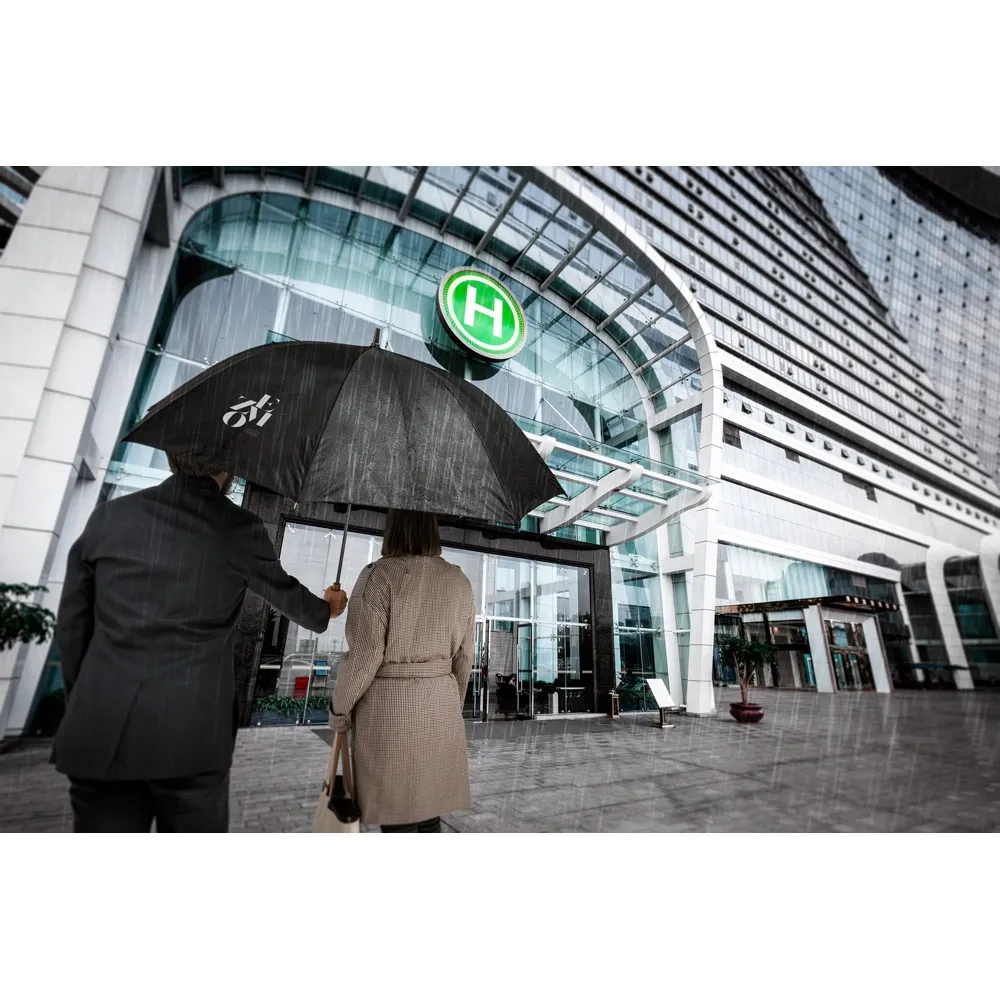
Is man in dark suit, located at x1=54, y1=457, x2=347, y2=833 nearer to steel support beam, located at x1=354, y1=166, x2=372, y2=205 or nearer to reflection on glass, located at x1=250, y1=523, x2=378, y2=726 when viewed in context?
reflection on glass, located at x1=250, y1=523, x2=378, y2=726

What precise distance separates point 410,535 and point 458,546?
6236 mm

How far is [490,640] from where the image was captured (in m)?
8.70

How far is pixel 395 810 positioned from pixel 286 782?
2.33 meters

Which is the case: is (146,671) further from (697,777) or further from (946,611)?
(946,611)

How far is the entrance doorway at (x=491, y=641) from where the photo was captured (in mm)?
6598

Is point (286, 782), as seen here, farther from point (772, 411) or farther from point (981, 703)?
point (772, 411)

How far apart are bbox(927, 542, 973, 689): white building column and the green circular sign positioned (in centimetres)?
727

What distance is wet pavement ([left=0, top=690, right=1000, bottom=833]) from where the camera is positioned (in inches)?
116

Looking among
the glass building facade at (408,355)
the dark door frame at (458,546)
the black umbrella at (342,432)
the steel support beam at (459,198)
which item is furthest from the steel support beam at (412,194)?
the black umbrella at (342,432)

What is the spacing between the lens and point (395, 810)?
1821 mm

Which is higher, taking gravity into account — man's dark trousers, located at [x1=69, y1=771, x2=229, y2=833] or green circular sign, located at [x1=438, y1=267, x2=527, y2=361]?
green circular sign, located at [x1=438, y1=267, x2=527, y2=361]

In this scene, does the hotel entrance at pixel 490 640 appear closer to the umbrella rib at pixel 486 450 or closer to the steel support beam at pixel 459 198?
the umbrella rib at pixel 486 450

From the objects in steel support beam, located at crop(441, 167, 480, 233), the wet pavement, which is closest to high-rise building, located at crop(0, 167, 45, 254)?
the wet pavement
